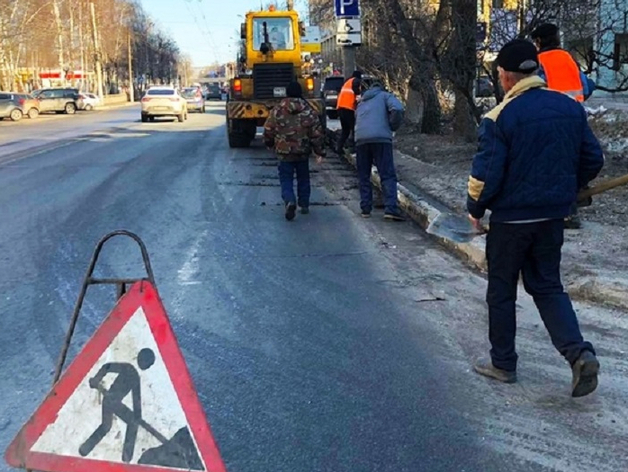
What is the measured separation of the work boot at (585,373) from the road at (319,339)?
10 cm

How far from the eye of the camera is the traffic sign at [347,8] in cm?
1377

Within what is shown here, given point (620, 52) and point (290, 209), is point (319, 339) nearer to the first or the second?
point (290, 209)

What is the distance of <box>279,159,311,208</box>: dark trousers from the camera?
9594mm

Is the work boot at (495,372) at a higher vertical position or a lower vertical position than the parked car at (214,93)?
lower

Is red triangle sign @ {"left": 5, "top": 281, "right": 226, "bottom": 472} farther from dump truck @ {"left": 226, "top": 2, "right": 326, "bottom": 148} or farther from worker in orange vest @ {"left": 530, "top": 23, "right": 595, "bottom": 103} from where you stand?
dump truck @ {"left": 226, "top": 2, "right": 326, "bottom": 148}

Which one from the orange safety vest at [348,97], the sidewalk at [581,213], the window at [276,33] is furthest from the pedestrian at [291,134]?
the window at [276,33]

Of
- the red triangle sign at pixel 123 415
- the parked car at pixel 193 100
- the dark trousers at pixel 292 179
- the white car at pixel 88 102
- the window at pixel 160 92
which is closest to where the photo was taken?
the red triangle sign at pixel 123 415

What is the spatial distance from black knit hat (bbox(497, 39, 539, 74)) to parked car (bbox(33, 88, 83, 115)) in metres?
50.3

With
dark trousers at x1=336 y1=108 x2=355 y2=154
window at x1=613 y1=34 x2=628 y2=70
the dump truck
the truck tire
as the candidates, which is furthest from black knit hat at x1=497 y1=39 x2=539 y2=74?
the truck tire

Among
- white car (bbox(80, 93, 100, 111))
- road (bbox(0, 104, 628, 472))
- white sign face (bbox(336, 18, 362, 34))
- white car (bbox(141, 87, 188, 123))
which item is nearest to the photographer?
road (bbox(0, 104, 628, 472))

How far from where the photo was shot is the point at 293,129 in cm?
950

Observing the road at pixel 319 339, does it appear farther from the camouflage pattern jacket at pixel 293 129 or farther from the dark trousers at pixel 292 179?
the camouflage pattern jacket at pixel 293 129

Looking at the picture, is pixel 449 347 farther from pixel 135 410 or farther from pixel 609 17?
pixel 609 17

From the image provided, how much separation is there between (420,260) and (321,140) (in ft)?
9.10
